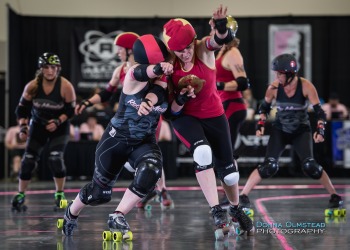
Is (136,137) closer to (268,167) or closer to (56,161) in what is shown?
(268,167)

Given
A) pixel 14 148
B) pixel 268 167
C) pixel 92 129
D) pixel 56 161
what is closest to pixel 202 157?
pixel 268 167

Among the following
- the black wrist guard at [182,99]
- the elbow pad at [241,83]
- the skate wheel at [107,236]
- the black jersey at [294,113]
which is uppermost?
the elbow pad at [241,83]

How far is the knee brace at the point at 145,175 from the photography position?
493 cm

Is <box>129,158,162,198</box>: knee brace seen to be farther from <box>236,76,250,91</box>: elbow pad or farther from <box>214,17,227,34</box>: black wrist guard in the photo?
<box>236,76,250,91</box>: elbow pad

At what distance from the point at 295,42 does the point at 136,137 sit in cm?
1007

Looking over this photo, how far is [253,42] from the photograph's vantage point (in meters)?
14.9

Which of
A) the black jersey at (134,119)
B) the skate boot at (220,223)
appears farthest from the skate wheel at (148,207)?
the black jersey at (134,119)

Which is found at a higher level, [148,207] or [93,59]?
[93,59]

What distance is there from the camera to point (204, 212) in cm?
701

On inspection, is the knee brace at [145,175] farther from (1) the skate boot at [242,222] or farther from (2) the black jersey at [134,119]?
(1) the skate boot at [242,222]

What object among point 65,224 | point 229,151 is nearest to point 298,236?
point 229,151

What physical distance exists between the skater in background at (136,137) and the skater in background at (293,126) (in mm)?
1872

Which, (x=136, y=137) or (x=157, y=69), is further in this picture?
(x=136, y=137)

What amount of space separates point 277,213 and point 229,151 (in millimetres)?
1570
